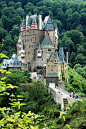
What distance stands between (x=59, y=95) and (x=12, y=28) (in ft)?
197

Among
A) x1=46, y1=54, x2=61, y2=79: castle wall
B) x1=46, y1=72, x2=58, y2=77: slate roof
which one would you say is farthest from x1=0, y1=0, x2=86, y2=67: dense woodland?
x1=46, y1=72, x2=58, y2=77: slate roof

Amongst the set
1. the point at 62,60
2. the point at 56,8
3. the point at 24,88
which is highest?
the point at 56,8

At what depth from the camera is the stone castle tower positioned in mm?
55438

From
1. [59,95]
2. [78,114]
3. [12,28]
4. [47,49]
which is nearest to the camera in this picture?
[78,114]

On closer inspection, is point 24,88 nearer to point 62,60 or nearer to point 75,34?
point 62,60

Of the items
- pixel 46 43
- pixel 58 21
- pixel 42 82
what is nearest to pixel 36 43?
pixel 46 43

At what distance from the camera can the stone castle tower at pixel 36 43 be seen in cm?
5544

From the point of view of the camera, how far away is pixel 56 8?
4178 inches

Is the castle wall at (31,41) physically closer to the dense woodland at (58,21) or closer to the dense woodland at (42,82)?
the dense woodland at (42,82)

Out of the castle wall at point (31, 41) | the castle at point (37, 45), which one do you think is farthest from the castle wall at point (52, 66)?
the castle wall at point (31, 41)

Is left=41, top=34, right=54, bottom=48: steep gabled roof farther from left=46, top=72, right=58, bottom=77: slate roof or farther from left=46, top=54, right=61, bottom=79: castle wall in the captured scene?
left=46, top=72, right=58, bottom=77: slate roof

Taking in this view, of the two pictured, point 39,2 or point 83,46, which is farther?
point 39,2

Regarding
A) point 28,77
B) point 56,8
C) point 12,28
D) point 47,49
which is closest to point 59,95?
point 28,77

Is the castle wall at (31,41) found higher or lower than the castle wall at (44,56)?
higher
